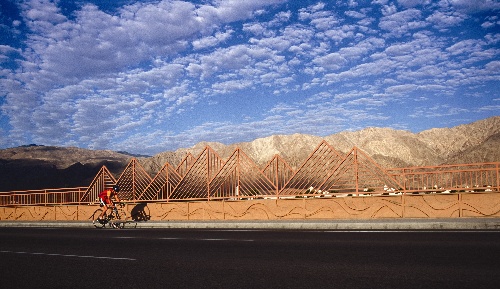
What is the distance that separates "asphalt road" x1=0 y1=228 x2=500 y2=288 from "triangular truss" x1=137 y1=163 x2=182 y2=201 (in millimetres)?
11067

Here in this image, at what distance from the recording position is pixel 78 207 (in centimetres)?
2655

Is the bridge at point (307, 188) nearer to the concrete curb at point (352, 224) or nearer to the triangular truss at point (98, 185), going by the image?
the triangular truss at point (98, 185)

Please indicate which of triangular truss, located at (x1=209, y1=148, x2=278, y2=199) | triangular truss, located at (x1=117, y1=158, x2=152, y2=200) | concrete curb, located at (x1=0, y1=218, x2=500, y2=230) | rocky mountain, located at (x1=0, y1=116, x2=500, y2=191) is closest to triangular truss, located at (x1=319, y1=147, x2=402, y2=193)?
Answer: concrete curb, located at (x1=0, y1=218, x2=500, y2=230)

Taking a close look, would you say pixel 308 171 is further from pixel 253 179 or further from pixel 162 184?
pixel 162 184

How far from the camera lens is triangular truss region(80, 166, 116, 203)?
85.5ft

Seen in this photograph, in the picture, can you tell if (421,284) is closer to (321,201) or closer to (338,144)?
(321,201)

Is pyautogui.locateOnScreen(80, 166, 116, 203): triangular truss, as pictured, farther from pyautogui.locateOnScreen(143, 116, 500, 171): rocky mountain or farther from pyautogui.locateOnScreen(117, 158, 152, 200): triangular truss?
pyautogui.locateOnScreen(143, 116, 500, 171): rocky mountain

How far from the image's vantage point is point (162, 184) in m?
23.5

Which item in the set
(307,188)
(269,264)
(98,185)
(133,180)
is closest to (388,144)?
(98,185)

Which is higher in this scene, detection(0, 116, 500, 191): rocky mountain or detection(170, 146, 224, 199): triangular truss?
detection(0, 116, 500, 191): rocky mountain

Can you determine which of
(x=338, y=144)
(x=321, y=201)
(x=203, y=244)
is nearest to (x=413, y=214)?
(x=321, y=201)

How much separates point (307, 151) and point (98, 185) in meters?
72.8

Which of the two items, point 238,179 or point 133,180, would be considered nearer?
point 238,179

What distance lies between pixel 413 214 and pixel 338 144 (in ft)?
311
